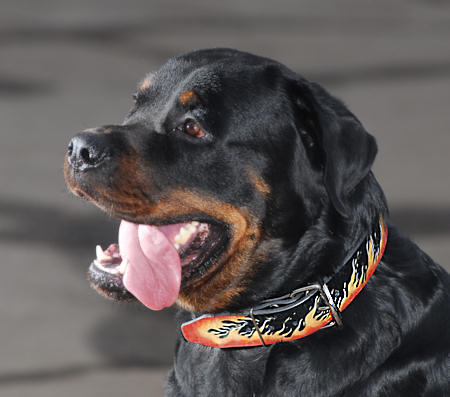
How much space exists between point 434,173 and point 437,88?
44.2 inches

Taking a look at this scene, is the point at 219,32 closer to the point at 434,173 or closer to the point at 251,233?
the point at 434,173

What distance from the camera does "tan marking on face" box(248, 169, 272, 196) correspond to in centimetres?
242

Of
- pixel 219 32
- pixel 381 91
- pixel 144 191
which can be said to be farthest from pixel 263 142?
pixel 219 32

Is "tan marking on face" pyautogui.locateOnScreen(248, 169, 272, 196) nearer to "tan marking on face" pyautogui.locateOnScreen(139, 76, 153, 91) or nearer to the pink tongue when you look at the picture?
the pink tongue

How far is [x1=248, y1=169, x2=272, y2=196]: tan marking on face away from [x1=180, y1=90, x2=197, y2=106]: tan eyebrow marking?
0.29 metres

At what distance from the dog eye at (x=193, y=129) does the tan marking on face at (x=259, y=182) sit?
20 cm

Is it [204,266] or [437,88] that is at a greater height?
[204,266]

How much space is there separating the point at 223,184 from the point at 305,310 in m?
0.46

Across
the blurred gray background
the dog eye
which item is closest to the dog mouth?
the dog eye

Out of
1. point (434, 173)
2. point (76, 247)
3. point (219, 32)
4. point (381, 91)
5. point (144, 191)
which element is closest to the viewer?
point (144, 191)

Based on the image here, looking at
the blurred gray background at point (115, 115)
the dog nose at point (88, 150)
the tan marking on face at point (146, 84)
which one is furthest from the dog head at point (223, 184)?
the blurred gray background at point (115, 115)

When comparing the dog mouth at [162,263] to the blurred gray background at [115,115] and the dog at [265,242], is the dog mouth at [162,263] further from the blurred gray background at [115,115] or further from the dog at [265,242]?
the blurred gray background at [115,115]

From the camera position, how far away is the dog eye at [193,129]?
7.95 ft

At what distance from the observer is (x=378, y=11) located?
6812 millimetres
